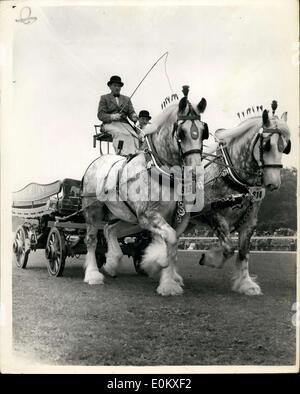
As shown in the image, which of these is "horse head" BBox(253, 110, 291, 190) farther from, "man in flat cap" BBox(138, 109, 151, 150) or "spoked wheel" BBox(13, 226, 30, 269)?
"spoked wheel" BBox(13, 226, 30, 269)

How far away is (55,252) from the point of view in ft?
21.3

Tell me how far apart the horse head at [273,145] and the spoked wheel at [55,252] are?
2.29 meters

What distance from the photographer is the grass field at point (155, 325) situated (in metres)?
4.91

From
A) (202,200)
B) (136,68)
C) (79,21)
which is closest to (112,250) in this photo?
(202,200)

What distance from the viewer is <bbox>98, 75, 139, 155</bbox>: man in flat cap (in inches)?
228

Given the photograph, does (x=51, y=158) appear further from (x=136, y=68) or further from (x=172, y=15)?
(x=172, y=15)

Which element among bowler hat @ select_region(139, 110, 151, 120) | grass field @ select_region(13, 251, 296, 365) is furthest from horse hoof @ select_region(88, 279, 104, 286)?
bowler hat @ select_region(139, 110, 151, 120)

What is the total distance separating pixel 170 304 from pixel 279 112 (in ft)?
6.68

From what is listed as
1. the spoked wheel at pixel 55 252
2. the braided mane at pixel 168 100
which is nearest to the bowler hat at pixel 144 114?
the braided mane at pixel 168 100

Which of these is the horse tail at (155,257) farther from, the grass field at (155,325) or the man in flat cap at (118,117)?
the man in flat cap at (118,117)

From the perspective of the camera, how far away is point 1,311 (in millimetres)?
5238

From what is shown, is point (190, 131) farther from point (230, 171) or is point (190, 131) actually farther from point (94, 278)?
point (94, 278)

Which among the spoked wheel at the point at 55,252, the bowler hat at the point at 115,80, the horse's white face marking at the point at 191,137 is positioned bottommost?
the spoked wheel at the point at 55,252
